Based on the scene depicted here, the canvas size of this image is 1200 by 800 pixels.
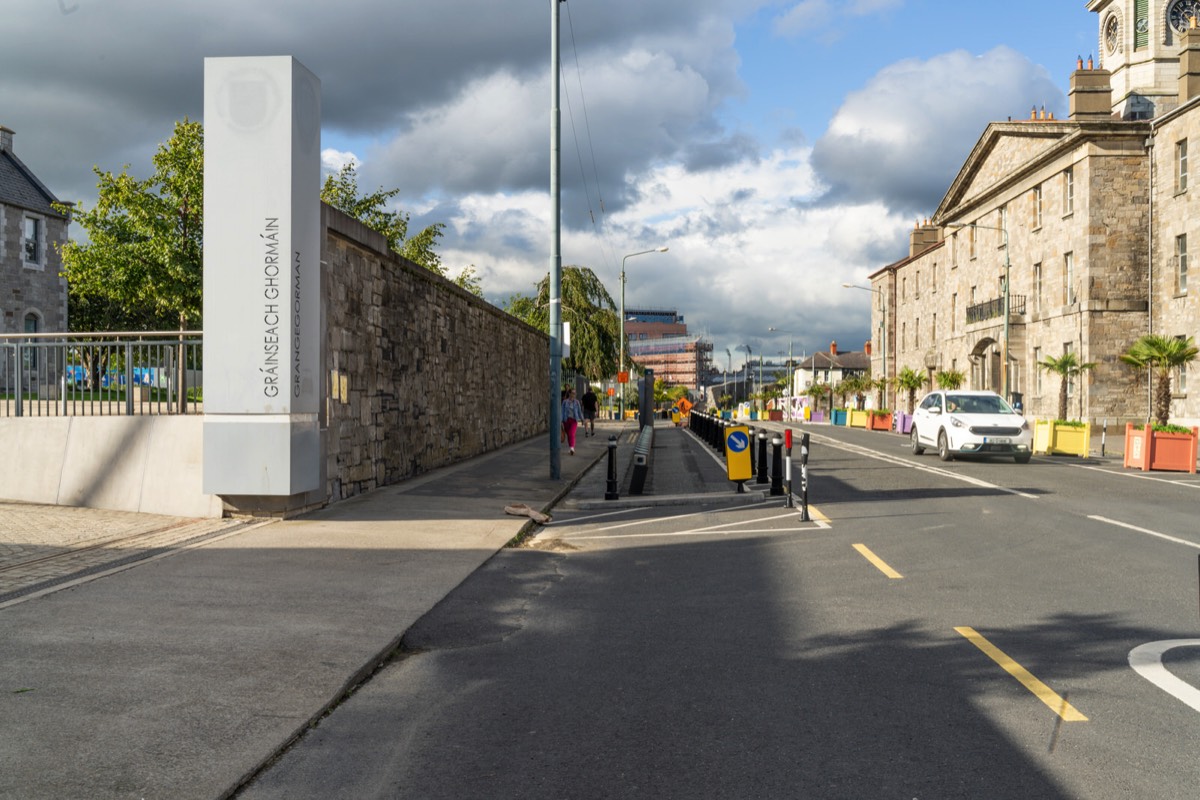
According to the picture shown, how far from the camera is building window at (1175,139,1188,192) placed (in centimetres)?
3538

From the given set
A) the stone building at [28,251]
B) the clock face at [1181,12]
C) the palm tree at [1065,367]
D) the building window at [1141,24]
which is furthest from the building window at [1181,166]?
the building window at [1141,24]

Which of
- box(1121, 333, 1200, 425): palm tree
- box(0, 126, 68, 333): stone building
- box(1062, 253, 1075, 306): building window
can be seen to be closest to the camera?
box(1121, 333, 1200, 425): palm tree

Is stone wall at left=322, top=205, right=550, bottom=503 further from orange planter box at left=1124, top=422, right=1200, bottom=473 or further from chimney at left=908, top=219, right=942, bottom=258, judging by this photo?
chimney at left=908, top=219, right=942, bottom=258

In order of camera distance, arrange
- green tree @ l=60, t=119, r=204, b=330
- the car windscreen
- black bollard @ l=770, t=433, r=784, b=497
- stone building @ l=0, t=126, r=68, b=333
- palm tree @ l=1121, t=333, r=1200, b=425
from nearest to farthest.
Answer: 1. black bollard @ l=770, t=433, r=784, b=497
2. the car windscreen
3. palm tree @ l=1121, t=333, r=1200, b=425
4. green tree @ l=60, t=119, r=204, b=330
5. stone building @ l=0, t=126, r=68, b=333

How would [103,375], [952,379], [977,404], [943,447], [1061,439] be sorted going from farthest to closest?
[952,379] < [1061,439] < [977,404] < [943,447] < [103,375]

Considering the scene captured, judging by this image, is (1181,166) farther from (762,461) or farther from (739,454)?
(739,454)

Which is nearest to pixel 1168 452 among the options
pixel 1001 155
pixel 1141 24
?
pixel 1001 155

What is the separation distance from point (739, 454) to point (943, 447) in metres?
9.51

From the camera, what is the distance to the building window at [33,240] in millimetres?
40812

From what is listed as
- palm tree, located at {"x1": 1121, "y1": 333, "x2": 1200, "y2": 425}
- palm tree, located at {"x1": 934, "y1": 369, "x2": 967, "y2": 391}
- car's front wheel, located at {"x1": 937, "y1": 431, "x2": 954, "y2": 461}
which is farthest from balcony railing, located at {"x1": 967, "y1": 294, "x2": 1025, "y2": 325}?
car's front wheel, located at {"x1": 937, "y1": 431, "x2": 954, "y2": 461}

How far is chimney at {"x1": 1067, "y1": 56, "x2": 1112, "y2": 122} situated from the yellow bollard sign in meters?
35.0

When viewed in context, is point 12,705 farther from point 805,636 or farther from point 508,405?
point 508,405

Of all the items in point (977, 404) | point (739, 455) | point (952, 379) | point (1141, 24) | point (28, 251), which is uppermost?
point (1141, 24)

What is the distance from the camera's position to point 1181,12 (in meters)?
70.2
